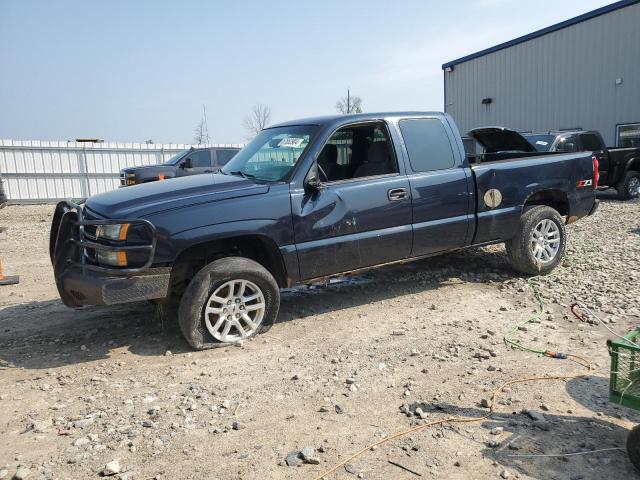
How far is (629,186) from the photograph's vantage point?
516 inches

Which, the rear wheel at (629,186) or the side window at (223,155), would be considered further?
the side window at (223,155)

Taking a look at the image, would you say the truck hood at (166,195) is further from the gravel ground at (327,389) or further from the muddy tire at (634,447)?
the muddy tire at (634,447)

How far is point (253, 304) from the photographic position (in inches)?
174

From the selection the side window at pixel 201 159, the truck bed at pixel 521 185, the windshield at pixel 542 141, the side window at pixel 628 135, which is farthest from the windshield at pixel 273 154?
the side window at pixel 628 135

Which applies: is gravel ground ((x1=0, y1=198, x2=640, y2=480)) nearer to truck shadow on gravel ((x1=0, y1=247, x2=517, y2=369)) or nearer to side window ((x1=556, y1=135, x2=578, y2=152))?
truck shadow on gravel ((x1=0, y1=247, x2=517, y2=369))

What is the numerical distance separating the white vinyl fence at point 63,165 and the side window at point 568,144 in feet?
35.2

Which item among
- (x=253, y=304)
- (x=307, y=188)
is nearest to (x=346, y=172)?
(x=307, y=188)

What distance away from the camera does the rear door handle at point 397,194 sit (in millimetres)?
4863

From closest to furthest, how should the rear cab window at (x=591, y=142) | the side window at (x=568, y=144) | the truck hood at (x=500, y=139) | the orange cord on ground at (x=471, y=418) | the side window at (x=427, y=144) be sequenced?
1. the orange cord on ground at (x=471, y=418)
2. the side window at (x=427, y=144)
3. the truck hood at (x=500, y=139)
4. the side window at (x=568, y=144)
5. the rear cab window at (x=591, y=142)

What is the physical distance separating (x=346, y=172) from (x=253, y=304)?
1.71 m

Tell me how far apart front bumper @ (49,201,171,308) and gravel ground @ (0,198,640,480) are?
0.57 m

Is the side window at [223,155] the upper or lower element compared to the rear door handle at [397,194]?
upper

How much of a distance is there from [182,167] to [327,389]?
10679 millimetres

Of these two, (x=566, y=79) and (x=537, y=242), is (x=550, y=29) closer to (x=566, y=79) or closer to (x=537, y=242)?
(x=566, y=79)
